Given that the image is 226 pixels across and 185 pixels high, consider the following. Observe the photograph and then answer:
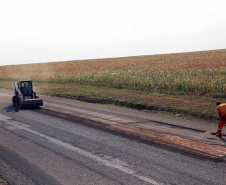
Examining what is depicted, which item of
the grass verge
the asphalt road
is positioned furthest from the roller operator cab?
the asphalt road

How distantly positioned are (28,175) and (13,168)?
24.4 inches

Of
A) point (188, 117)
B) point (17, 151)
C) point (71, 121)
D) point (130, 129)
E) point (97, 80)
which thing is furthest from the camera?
point (97, 80)

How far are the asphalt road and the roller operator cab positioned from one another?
4714 mm

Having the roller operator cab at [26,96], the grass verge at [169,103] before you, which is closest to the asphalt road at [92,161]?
the roller operator cab at [26,96]

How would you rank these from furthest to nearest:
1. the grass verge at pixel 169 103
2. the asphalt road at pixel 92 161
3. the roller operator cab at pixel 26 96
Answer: the roller operator cab at pixel 26 96 → the grass verge at pixel 169 103 → the asphalt road at pixel 92 161

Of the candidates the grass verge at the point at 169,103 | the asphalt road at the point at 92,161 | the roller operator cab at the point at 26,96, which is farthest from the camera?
the roller operator cab at the point at 26,96

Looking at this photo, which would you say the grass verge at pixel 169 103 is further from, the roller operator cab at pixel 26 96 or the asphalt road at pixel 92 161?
the asphalt road at pixel 92 161

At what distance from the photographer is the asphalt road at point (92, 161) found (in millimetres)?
4926

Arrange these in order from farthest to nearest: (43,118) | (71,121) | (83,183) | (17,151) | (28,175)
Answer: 1. (43,118)
2. (71,121)
3. (17,151)
4. (28,175)
5. (83,183)

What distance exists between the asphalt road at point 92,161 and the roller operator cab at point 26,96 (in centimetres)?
471

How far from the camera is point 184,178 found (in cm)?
489

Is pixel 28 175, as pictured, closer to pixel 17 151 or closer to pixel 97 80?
pixel 17 151

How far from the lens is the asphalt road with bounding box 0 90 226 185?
16.2ft

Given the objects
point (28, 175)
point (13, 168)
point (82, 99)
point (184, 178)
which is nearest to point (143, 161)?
point (184, 178)
